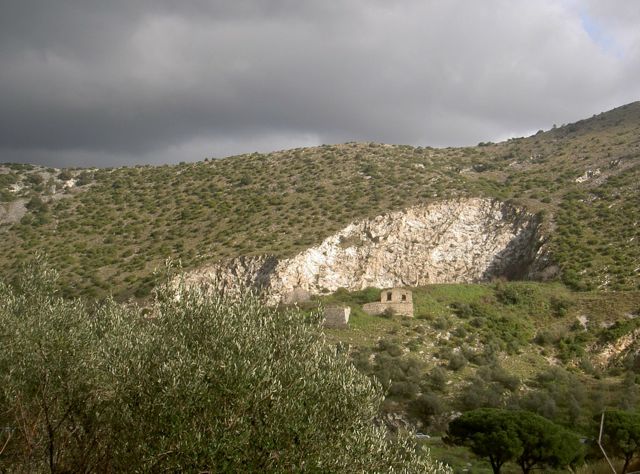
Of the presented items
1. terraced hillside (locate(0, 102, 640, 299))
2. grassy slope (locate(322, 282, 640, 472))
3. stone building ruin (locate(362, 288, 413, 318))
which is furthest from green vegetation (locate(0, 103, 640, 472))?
stone building ruin (locate(362, 288, 413, 318))

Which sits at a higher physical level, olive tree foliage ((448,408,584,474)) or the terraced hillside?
the terraced hillside

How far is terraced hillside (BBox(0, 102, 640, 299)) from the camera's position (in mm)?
48844

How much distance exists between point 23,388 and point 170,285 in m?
3.69

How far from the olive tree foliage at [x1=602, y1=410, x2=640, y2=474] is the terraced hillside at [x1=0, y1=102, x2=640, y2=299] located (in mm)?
22973

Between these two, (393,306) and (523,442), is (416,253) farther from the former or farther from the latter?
(523,442)

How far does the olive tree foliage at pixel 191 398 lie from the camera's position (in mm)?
9422

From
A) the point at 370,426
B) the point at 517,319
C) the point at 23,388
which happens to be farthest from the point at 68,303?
the point at 517,319

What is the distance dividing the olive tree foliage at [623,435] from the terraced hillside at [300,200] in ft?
75.4

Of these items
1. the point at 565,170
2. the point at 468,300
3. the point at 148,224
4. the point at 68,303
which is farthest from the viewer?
the point at 565,170

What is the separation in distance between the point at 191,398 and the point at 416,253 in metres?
45.7

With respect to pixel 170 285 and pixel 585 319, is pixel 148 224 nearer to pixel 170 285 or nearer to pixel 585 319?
pixel 585 319

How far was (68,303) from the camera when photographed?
606 inches

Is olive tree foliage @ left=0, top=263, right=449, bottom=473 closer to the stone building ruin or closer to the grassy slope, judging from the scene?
the grassy slope

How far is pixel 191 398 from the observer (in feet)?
31.2
